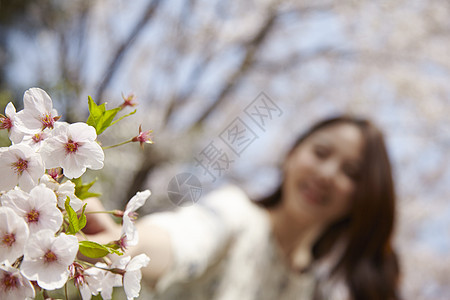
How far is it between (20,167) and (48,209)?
0.04 meters

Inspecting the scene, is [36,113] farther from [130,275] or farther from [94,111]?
[130,275]

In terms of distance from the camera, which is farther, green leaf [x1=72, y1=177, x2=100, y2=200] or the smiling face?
the smiling face

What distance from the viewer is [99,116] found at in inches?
13.7

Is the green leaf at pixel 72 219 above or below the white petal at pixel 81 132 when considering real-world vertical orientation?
below

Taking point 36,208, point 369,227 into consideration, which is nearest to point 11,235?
point 36,208

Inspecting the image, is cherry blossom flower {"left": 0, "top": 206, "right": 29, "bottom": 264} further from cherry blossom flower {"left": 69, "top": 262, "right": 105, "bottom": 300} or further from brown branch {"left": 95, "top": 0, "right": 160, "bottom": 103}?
brown branch {"left": 95, "top": 0, "right": 160, "bottom": 103}

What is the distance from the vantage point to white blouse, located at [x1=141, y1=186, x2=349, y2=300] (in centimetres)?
89

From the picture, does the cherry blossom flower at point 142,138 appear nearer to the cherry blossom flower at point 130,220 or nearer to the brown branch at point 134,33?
the cherry blossom flower at point 130,220

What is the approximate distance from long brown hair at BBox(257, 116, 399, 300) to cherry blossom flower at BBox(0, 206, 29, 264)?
1.34 m

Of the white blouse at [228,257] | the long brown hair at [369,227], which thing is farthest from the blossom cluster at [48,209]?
the long brown hair at [369,227]

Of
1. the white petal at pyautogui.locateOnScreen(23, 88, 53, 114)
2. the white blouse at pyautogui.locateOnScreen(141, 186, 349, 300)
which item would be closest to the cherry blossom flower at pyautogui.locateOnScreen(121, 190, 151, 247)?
the white petal at pyautogui.locateOnScreen(23, 88, 53, 114)

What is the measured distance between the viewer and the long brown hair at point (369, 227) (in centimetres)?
144

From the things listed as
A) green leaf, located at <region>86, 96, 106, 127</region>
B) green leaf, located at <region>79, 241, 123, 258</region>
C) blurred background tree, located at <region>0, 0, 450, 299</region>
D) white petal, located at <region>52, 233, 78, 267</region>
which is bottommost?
blurred background tree, located at <region>0, 0, 450, 299</region>

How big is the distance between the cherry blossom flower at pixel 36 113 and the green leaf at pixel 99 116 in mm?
35
